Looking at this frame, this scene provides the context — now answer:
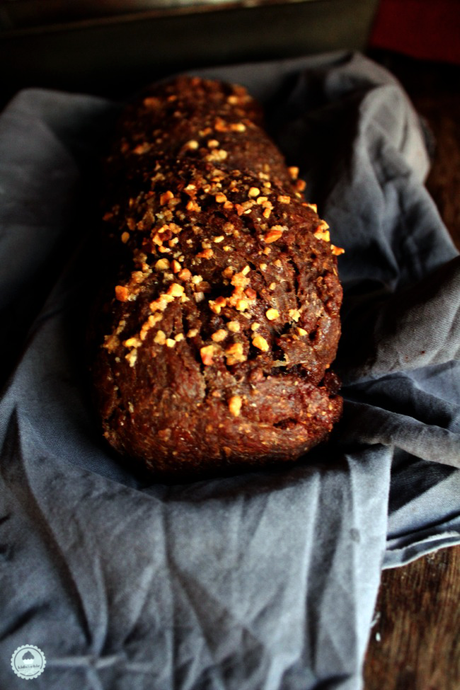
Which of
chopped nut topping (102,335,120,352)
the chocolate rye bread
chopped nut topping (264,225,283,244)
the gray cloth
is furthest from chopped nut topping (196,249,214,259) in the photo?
the gray cloth

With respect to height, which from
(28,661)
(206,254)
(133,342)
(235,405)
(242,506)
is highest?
(206,254)

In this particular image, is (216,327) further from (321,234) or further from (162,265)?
(321,234)

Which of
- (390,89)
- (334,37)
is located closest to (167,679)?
(390,89)

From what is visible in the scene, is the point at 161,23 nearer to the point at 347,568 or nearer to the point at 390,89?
the point at 390,89

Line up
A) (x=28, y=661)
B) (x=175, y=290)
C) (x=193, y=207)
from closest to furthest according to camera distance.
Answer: (x=28, y=661) < (x=175, y=290) < (x=193, y=207)

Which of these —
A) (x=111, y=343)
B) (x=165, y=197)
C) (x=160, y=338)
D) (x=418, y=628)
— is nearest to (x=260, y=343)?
(x=160, y=338)

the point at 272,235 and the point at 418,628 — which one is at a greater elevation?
the point at 272,235

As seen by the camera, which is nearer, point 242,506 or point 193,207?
point 242,506

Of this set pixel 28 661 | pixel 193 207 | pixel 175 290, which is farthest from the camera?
pixel 193 207
